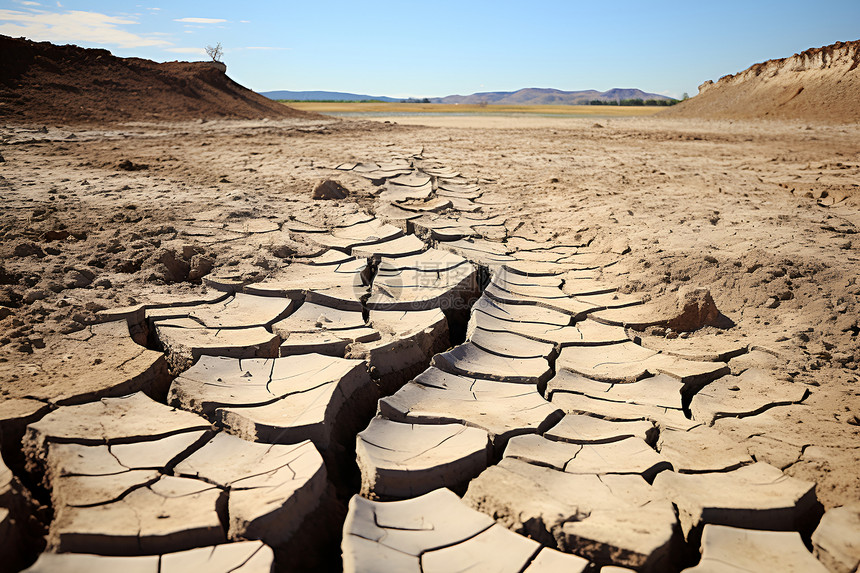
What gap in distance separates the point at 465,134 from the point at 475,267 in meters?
8.55

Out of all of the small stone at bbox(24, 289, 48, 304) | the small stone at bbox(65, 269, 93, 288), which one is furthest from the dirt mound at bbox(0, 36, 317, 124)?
the small stone at bbox(24, 289, 48, 304)

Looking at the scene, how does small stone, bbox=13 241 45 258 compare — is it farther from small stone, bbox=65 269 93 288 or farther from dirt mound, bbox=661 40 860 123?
dirt mound, bbox=661 40 860 123

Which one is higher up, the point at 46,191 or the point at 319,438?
the point at 46,191

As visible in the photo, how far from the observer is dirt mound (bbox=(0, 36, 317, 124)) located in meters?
10.5

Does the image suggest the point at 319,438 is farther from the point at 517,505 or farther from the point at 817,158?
the point at 817,158

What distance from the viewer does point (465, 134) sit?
1134 cm

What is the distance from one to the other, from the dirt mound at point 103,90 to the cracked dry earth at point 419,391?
776cm

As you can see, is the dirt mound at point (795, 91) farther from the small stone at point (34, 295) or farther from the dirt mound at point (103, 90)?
the small stone at point (34, 295)

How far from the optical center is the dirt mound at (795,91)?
47.8ft

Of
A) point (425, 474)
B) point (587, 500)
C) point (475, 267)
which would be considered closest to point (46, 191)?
point (475, 267)

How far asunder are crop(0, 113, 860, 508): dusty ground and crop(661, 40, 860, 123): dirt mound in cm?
722

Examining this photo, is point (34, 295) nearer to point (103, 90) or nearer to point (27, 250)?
point (27, 250)

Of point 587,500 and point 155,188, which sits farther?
point 155,188

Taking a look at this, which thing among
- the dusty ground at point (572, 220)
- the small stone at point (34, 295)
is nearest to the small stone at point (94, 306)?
the dusty ground at point (572, 220)
